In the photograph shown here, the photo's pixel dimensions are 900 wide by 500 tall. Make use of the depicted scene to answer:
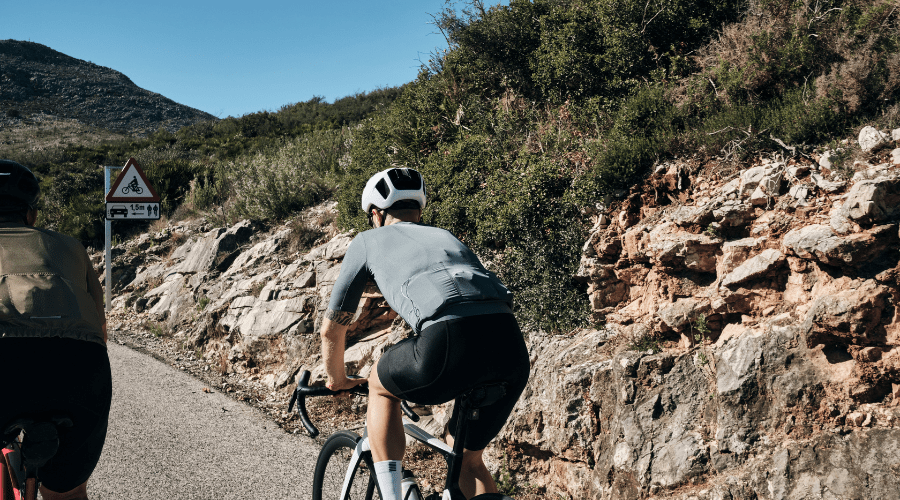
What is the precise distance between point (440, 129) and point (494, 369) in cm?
638

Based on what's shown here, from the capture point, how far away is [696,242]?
4.31 m

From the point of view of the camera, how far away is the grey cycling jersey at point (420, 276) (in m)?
2.17

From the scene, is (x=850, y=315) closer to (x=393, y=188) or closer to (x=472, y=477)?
(x=472, y=477)

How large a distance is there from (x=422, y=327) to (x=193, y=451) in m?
3.60

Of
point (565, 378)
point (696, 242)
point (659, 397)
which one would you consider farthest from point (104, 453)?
point (696, 242)

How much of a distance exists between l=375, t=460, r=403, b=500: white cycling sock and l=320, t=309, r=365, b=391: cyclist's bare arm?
408mm

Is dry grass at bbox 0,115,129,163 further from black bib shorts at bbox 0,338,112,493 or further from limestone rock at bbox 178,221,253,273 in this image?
black bib shorts at bbox 0,338,112,493

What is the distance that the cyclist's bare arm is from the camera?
2.45 metres

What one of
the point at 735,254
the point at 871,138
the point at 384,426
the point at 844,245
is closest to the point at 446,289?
the point at 384,426

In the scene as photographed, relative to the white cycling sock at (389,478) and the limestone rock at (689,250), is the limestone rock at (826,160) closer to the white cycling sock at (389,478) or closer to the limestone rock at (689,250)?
the limestone rock at (689,250)

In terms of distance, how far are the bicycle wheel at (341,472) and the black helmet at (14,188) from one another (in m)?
1.82

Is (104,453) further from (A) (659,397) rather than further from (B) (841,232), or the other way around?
(B) (841,232)

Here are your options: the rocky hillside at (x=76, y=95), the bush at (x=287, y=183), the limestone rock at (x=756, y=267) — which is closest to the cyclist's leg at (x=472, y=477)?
the limestone rock at (x=756, y=267)

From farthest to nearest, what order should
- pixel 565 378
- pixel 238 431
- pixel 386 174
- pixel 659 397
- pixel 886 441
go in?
1. pixel 238 431
2. pixel 565 378
3. pixel 659 397
4. pixel 886 441
5. pixel 386 174
